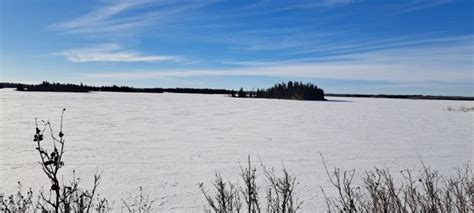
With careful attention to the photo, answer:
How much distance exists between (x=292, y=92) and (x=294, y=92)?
0.41 m

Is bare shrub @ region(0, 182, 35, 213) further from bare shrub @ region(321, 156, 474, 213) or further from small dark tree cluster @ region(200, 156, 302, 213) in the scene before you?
bare shrub @ region(321, 156, 474, 213)

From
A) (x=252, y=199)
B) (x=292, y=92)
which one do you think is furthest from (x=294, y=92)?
(x=252, y=199)

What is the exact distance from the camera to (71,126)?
12.9 m

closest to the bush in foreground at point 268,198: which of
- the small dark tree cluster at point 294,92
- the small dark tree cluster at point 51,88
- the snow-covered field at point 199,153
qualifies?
the snow-covered field at point 199,153

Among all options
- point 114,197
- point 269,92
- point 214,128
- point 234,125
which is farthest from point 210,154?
point 269,92

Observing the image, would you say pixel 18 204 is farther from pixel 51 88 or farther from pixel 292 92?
pixel 51 88

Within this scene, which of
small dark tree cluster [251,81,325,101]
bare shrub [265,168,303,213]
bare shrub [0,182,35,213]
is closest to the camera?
bare shrub [0,182,35,213]

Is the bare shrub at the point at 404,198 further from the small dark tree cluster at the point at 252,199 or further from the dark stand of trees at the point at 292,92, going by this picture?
the dark stand of trees at the point at 292,92

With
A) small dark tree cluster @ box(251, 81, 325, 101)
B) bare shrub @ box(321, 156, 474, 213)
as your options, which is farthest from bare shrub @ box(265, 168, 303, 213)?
small dark tree cluster @ box(251, 81, 325, 101)

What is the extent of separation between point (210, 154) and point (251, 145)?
5.60ft

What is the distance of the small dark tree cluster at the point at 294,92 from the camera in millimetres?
51259

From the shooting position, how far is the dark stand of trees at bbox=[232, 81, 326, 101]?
5128cm

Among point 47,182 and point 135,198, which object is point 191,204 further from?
point 47,182

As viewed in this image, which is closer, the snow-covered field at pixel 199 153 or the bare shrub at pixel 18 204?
the bare shrub at pixel 18 204
